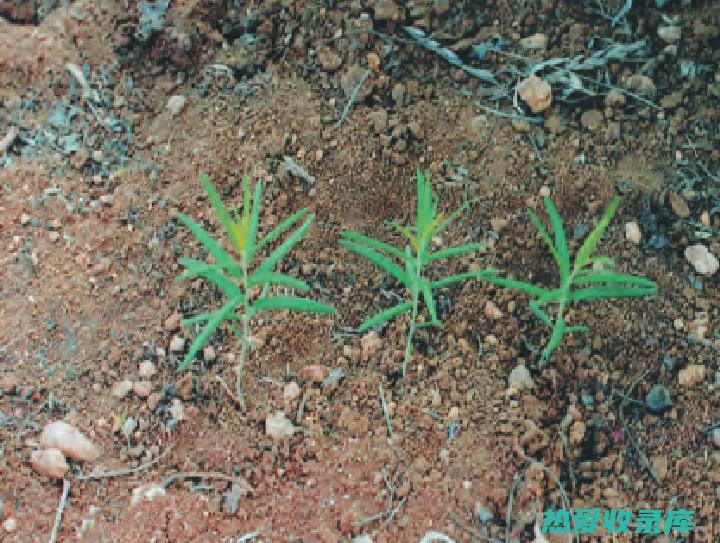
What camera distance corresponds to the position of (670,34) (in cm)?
253

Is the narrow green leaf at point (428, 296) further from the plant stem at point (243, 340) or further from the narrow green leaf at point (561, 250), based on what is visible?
the plant stem at point (243, 340)

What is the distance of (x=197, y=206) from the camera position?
240 centimetres

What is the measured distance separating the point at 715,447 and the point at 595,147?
2.91ft

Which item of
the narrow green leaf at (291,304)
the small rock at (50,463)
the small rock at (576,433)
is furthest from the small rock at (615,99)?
the small rock at (50,463)

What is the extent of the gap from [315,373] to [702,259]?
1.07 metres

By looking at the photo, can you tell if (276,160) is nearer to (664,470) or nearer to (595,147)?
(595,147)

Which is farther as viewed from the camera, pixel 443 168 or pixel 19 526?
pixel 443 168

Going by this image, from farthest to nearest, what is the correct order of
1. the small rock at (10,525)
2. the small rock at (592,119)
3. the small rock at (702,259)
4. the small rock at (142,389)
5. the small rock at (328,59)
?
1. the small rock at (328,59)
2. the small rock at (592,119)
3. the small rock at (702,259)
4. the small rock at (142,389)
5. the small rock at (10,525)

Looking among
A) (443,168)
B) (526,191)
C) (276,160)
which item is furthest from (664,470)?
(276,160)

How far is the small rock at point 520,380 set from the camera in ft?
6.85

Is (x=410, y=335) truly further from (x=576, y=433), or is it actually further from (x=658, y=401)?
(x=658, y=401)

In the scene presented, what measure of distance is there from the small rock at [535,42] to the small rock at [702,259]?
750 millimetres

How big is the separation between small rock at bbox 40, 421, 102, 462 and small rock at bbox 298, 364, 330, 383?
0.53m

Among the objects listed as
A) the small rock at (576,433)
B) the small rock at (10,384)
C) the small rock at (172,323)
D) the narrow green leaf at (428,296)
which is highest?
the narrow green leaf at (428,296)
